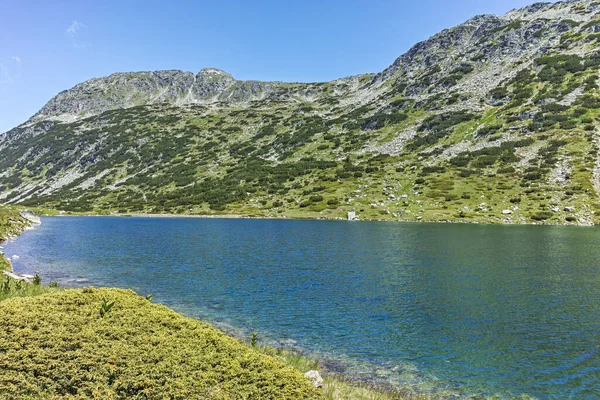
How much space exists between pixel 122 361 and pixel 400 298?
77.7ft

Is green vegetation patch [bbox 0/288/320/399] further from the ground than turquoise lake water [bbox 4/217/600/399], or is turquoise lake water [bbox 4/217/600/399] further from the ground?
green vegetation patch [bbox 0/288/320/399]

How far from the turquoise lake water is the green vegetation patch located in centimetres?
912

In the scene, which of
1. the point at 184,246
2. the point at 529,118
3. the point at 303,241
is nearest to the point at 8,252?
the point at 184,246

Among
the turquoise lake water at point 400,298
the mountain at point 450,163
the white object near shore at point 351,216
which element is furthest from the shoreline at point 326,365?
the mountain at point 450,163

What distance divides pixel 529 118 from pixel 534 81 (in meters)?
37.2

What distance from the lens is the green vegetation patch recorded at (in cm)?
802

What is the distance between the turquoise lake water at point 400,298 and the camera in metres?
16.9

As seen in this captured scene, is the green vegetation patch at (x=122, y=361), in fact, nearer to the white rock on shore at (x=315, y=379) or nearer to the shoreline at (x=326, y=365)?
the white rock on shore at (x=315, y=379)

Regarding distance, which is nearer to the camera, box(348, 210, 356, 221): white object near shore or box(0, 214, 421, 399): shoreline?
box(0, 214, 421, 399): shoreline

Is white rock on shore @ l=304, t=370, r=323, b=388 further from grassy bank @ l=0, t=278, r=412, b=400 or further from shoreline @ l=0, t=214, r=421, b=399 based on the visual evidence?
grassy bank @ l=0, t=278, r=412, b=400

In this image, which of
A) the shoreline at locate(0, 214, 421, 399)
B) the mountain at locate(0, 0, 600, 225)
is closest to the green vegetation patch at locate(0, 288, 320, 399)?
the shoreline at locate(0, 214, 421, 399)

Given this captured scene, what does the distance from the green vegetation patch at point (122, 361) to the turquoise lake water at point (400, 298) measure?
29.9 ft

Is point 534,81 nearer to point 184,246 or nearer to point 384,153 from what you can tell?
point 384,153

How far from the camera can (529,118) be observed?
5472 inches
